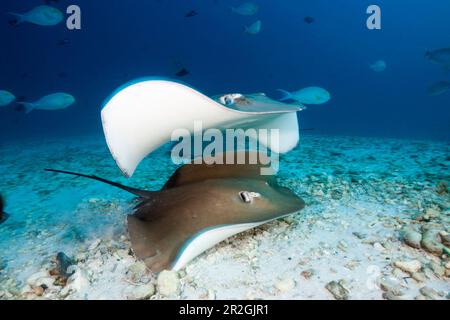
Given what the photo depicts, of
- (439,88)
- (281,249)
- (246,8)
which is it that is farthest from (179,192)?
(439,88)

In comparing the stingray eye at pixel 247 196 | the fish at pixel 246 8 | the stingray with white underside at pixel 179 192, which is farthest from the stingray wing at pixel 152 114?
the fish at pixel 246 8

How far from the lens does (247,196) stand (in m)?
2.14

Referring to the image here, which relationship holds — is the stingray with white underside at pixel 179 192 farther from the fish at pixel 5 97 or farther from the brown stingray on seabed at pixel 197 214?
the fish at pixel 5 97

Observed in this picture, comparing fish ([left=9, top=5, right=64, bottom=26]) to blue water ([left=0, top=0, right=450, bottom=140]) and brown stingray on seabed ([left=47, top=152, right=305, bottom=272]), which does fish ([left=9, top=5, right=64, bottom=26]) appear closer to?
brown stingray on seabed ([left=47, top=152, right=305, bottom=272])

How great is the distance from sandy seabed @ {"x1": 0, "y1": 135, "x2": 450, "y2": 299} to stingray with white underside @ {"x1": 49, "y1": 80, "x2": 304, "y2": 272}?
0.79 feet

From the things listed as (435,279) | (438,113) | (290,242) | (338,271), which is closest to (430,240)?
(435,279)

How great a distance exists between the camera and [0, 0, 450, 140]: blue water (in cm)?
6488

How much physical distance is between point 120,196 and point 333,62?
103 meters

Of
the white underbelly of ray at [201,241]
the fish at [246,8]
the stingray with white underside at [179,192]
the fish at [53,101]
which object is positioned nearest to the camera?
the white underbelly of ray at [201,241]

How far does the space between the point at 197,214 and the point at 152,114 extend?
86 centimetres

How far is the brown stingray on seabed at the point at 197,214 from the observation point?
1.76m

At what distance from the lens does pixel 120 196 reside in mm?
3967

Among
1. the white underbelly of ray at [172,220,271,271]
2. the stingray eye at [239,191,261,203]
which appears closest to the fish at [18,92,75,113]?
the stingray eye at [239,191,261,203]

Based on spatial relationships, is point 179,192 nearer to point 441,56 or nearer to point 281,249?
point 281,249
